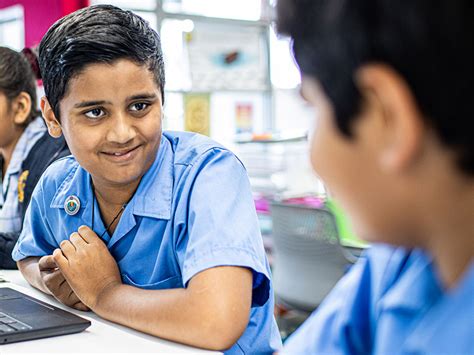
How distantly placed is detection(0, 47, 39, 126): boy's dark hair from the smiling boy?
892 millimetres

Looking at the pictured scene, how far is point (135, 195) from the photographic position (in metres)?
1.41

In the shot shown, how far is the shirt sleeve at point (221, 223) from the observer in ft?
3.92

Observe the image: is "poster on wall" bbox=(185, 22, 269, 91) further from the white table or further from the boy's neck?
the boy's neck

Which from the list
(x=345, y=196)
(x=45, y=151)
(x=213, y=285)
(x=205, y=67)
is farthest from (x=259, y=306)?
(x=205, y=67)

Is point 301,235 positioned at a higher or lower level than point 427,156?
lower

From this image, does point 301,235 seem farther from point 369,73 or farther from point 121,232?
point 369,73

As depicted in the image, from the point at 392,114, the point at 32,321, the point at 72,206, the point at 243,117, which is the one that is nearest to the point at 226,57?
the point at 243,117

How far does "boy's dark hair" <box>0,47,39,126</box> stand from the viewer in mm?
2293

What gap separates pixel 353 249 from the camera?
2.90m

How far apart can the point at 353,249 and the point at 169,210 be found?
1.70m

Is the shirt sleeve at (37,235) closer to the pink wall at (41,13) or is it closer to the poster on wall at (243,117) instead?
the pink wall at (41,13)

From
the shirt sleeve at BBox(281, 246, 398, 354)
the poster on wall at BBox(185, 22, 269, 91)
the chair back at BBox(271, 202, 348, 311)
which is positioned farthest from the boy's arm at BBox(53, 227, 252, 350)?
the poster on wall at BBox(185, 22, 269, 91)

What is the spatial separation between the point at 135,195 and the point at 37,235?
0.37 m

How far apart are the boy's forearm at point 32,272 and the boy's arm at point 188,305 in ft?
0.70
